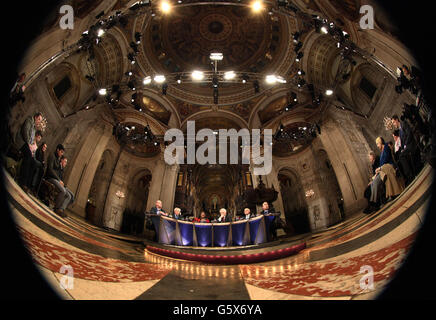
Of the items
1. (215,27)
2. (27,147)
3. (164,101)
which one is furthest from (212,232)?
(215,27)

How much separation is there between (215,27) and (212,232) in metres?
10.5

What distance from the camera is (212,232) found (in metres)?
6.09

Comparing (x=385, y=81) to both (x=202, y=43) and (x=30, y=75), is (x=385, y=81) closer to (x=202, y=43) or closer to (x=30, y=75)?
(x=30, y=75)

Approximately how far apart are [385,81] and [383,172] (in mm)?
1278

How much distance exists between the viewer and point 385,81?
264 centimetres

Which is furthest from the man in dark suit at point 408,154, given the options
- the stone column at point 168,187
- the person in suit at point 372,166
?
the stone column at point 168,187

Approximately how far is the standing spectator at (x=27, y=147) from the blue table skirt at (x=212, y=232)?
3.77m

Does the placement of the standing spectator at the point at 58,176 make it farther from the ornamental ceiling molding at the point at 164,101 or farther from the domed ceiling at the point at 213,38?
the domed ceiling at the point at 213,38

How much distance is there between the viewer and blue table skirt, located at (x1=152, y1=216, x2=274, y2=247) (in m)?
5.66

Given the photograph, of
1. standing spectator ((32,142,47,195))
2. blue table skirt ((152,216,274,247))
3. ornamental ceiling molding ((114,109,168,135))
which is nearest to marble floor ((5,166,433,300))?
standing spectator ((32,142,47,195))

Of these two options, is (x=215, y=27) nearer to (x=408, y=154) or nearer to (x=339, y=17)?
(x=339, y=17)

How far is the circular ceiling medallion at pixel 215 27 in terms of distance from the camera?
10128 mm

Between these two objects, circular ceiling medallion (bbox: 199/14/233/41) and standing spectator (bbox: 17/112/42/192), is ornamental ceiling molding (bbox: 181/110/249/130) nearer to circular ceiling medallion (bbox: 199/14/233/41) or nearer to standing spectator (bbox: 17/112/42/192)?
circular ceiling medallion (bbox: 199/14/233/41)

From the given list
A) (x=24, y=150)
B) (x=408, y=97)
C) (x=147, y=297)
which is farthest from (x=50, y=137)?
(x=408, y=97)
